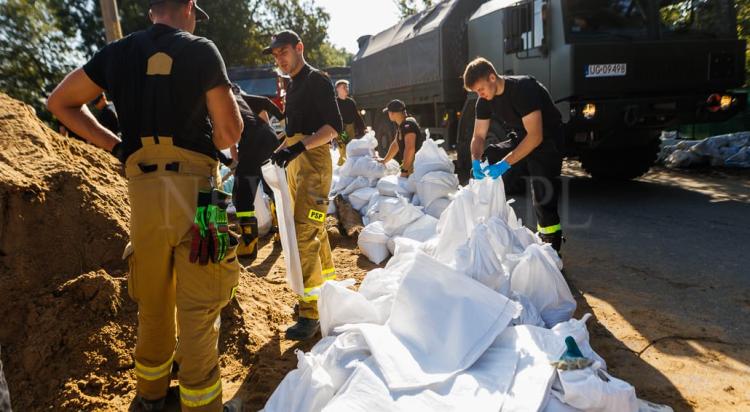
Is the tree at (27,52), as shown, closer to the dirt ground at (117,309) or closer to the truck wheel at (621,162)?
the dirt ground at (117,309)

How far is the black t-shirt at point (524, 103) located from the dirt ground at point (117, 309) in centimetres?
107

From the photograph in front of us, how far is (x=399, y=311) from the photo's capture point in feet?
7.09

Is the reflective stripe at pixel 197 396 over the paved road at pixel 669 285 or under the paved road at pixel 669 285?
over

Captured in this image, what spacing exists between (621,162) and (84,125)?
23.1ft

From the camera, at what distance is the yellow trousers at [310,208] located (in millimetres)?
3031

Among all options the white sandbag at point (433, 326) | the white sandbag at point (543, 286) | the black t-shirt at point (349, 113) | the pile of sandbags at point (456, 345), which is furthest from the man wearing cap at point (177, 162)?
the black t-shirt at point (349, 113)

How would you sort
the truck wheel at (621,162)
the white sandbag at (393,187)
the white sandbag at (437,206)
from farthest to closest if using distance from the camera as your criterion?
1. the truck wheel at (621,162)
2. the white sandbag at (393,187)
3. the white sandbag at (437,206)

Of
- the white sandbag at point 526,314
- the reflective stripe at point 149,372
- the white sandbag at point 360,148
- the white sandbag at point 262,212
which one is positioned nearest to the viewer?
the reflective stripe at point 149,372

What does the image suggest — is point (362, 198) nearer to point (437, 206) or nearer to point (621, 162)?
point (437, 206)

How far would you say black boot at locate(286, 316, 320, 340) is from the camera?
2869 millimetres

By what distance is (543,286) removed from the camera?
2672mm

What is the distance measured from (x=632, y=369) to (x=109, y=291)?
2452 mm

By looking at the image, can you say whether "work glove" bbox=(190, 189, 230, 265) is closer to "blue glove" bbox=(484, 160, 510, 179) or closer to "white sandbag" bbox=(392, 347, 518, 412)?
"white sandbag" bbox=(392, 347, 518, 412)

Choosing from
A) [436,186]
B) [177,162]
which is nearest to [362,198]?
[436,186]
